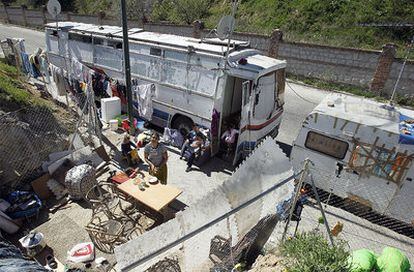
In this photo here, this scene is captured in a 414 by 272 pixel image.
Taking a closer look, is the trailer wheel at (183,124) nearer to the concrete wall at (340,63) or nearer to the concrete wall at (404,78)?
the concrete wall at (340,63)

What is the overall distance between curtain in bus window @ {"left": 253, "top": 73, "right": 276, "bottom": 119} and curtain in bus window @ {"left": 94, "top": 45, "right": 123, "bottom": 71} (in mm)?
5068

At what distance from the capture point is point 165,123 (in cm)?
987

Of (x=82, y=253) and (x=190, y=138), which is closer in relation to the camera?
(x=82, y=253)

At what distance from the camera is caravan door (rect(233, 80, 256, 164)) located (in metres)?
7.64

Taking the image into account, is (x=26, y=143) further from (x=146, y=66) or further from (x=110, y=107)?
(x=146, y=66)

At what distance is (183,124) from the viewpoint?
30.9 feet

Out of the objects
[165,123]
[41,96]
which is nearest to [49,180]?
[165,123]

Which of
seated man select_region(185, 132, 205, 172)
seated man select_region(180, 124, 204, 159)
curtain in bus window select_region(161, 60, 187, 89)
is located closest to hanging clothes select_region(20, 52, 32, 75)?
curtain in bus window select_region(161, 60, 187, 89)

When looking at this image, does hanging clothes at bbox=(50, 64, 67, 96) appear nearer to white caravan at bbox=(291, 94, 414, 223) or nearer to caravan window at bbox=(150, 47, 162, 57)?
caravan window at bbox=(150, 47, 162, 57)

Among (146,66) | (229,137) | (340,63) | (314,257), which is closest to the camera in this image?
(314,257)

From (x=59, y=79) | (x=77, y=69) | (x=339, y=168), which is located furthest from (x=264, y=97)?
(x=59, y=79)

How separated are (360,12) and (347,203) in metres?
16.3

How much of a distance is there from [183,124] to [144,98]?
1615 millimetres

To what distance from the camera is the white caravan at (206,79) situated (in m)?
7.90
